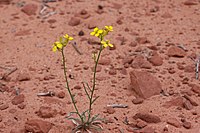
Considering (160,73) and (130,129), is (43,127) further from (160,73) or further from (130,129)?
(160,73)

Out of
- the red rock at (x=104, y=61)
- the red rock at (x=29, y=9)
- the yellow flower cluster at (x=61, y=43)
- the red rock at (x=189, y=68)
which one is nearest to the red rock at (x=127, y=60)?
the red rock at (x=104, y=61)

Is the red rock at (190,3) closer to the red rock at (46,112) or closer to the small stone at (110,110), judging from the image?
the small stone at (110,110)

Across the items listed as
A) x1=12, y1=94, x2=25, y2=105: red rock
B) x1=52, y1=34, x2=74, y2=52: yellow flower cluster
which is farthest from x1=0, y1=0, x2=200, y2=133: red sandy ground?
x1=52, y1=34, x2=74, y2=52: yellow flower cluster

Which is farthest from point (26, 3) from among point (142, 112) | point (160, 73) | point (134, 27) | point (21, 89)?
point (142, 112)

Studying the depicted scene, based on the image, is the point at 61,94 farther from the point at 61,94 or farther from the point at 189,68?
the point at 189,68

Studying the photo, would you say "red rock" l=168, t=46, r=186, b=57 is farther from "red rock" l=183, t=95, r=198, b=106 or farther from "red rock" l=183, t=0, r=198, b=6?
"red rock" l=183, t=0, r=198, b=6

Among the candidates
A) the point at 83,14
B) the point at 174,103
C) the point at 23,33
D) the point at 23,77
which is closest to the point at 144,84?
the point at 174,103
